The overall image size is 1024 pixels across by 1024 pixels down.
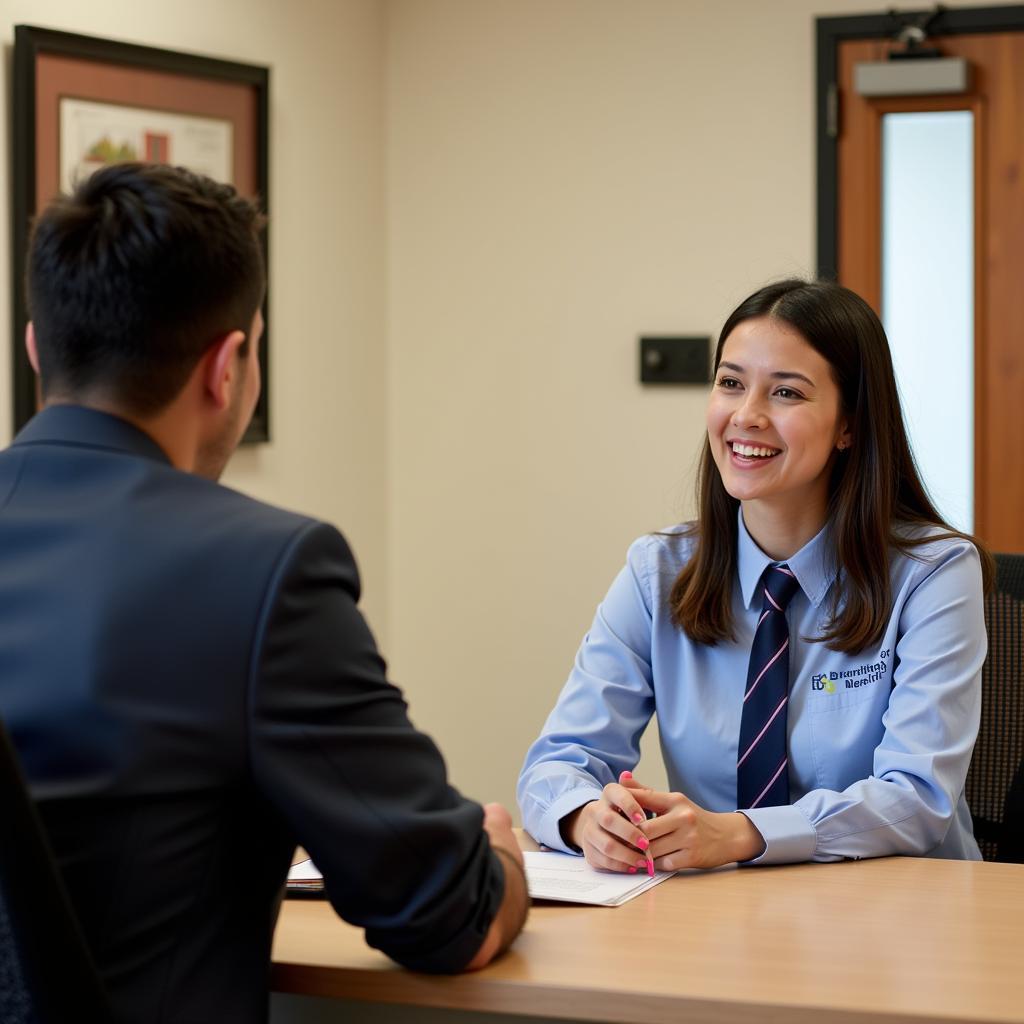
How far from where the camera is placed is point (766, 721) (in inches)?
75.7

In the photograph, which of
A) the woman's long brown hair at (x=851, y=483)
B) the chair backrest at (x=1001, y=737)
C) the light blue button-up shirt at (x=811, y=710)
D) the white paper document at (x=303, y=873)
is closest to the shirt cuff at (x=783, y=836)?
the light blue button-up shirt at (x=811, y=710)

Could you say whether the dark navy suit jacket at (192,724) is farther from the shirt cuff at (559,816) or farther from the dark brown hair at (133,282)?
the shirt cuff at (559,816)

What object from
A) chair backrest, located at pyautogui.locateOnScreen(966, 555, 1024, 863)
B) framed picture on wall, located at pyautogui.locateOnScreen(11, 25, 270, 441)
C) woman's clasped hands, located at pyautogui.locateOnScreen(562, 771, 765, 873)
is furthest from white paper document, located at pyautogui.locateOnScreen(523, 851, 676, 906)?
framed picture on wall, located at pyautogui.locateOnScreen(11, 25, 270, 441)

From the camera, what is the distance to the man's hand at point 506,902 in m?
1.25

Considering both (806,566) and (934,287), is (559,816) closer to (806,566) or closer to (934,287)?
(806,566)

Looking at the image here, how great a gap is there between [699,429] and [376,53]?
1.30 meters

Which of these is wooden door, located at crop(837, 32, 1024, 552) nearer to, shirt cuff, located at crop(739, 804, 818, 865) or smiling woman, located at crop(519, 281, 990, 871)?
smiling woman, located at crop(519, 281, 990, 871)

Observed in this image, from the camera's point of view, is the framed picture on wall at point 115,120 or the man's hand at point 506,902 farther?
the framed picture on wall at point 115,120

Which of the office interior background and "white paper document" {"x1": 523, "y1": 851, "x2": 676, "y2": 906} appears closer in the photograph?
"white paper document" {"x1": 523, "y1": 851, "x2": 676, "y2": 906}

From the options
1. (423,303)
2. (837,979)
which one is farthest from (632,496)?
(837,979)

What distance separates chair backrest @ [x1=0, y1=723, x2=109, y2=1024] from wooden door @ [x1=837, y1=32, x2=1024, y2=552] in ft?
9.33

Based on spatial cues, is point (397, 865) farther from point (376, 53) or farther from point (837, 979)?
point (376, 53)

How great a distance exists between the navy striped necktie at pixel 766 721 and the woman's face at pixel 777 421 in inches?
7.5

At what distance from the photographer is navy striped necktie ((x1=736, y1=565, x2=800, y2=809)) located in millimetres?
1906
